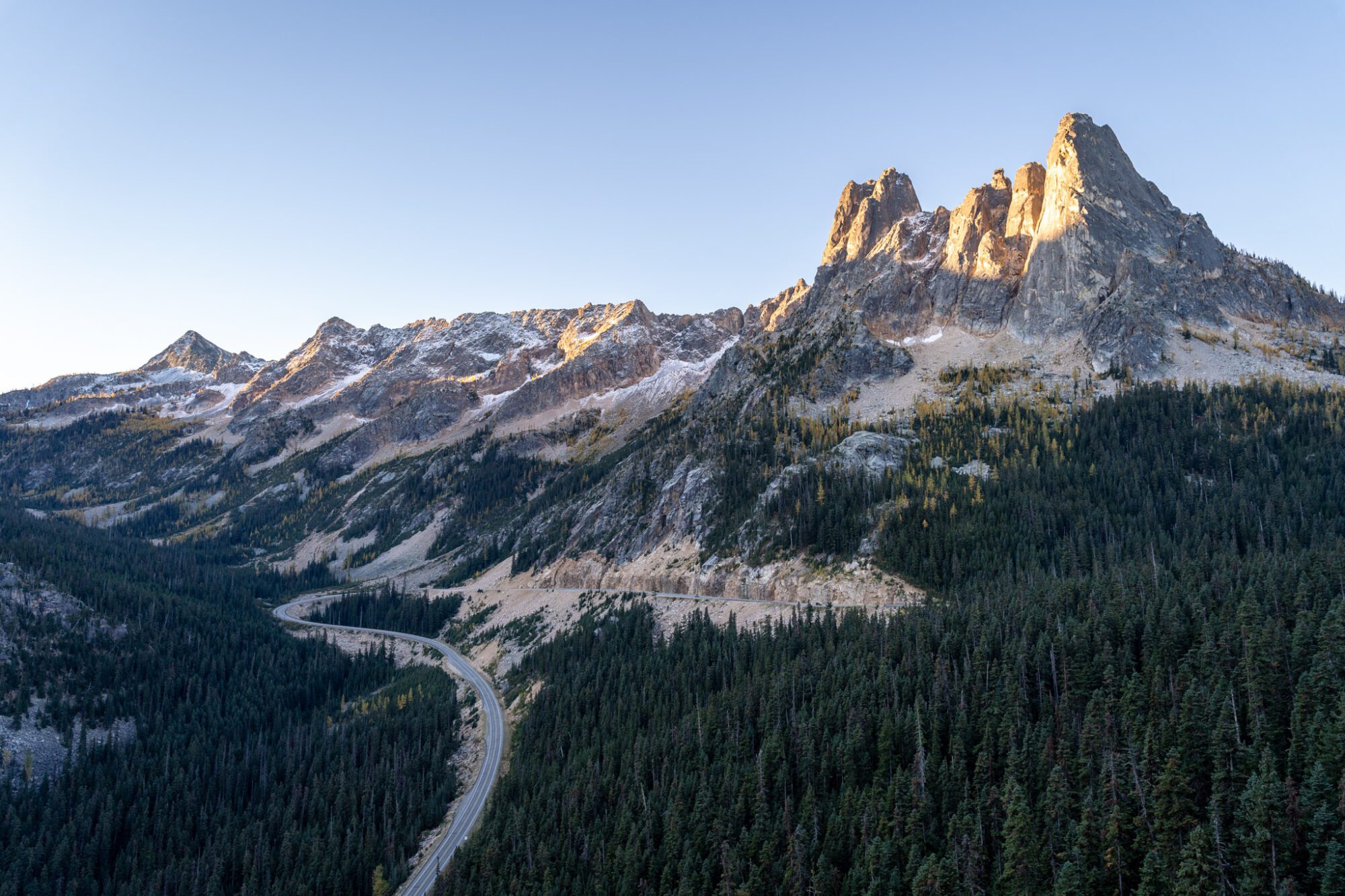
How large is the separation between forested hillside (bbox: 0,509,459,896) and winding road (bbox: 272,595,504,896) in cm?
293

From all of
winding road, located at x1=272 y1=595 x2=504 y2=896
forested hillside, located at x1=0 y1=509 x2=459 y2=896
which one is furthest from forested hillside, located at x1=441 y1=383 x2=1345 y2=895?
forested hillside, located at x1=0 y1=509 x2=459 y2=896

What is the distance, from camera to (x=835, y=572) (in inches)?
4515

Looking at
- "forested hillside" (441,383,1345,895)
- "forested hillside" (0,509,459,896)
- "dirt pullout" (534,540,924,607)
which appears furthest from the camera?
"dirt pullout" (534,540,924,607)

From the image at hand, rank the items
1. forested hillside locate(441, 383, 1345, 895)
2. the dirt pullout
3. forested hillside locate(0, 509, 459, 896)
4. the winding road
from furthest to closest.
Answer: the dirt pullout, forested hillside locate(0, 509, 459, 896), the winding road, forested hillside locate(441, 383, 1345, 895)

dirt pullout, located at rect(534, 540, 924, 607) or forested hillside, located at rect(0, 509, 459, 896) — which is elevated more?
dirt pullout, located at rect(534, 540, 924, 607)

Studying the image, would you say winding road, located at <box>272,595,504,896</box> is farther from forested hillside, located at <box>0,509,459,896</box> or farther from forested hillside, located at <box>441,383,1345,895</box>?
forested hillside, located at <box>441,383,1345,895</box>

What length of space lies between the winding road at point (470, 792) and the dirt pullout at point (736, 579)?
106 feet

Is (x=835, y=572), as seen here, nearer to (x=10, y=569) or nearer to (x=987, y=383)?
(x=987, y=383)

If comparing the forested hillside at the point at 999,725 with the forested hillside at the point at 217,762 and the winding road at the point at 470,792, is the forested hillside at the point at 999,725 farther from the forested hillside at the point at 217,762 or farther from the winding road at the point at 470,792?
the forested hillside at the point at 217,762

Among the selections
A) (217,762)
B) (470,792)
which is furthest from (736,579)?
(217,762)

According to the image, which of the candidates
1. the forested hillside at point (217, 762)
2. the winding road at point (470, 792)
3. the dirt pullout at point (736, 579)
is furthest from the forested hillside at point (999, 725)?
the forested hillside at point (217, 762)

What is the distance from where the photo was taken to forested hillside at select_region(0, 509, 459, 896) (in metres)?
80.8

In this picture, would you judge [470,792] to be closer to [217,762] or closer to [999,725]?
[217,762]

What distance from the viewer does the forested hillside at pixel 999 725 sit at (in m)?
47.3
